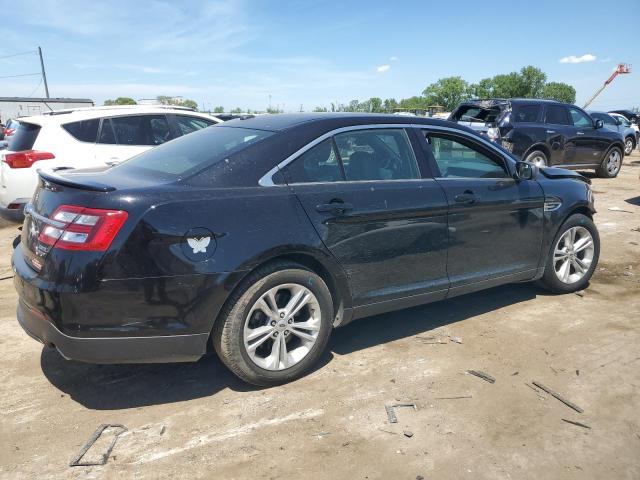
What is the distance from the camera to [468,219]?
4.01 meters

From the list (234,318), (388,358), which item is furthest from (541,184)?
(234,318)

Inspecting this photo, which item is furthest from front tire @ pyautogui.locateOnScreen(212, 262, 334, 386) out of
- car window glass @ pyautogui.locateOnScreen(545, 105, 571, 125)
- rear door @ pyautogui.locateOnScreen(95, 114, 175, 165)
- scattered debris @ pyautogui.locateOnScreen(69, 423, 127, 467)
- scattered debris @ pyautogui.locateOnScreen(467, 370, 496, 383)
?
car window glass @ pyautogui.locateOnScreen(545, 105, 571, 125)

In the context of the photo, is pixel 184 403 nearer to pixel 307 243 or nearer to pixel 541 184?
pixel 307 243

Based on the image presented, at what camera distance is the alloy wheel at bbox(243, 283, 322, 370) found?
10.3 ft

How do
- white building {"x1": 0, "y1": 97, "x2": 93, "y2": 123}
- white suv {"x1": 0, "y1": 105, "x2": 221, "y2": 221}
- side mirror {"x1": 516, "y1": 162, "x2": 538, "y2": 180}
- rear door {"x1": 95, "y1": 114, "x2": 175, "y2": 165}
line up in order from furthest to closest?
white building {"x1": 0, "y1": 97, "x2": 93, "y2": 123} → rear door {"x1": 95, "y1": 114, "x2": 175, "y2": 165} → white suv {"x1": 0, "y1": 105, "x2": 221, "y2": 221} → side mirror {"x1": 516, "y1": 162, "x2": 538, "y2": 180}

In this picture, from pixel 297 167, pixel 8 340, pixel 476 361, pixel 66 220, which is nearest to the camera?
pixel 66 220

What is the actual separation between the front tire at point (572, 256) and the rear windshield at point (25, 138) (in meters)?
6.21

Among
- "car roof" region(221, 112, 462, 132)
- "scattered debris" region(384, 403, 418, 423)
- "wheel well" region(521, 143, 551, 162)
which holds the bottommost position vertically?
"scattered debris" region(384, 403, 418, 423)

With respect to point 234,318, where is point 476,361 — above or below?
below

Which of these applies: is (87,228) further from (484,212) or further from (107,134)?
(107,134)

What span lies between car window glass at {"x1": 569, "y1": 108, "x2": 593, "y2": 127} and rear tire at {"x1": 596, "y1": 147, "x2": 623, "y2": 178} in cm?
114

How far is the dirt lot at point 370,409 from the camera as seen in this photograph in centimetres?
259

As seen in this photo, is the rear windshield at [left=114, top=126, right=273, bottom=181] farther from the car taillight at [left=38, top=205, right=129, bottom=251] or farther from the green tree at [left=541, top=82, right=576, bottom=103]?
the green tree at [left=541, top=82, right=576, bottom=103]

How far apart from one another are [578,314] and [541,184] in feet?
3.79
